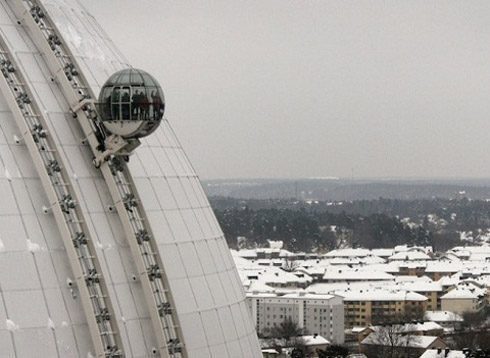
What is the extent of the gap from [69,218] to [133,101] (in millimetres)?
2221

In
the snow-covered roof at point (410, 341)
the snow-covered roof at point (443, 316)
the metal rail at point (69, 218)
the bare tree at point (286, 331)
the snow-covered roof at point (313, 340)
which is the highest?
the metal rail at point (69, 218)

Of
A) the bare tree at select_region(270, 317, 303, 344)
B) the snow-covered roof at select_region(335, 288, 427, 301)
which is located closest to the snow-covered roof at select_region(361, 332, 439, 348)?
the bare tree at select_region(270, 317, 303, 344)

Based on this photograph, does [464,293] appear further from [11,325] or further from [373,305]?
[11,325]

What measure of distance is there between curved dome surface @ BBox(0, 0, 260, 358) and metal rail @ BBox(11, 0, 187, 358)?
15cm

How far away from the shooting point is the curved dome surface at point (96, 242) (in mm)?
19391

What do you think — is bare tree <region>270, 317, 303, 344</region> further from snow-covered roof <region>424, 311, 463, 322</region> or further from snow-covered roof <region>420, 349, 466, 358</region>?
snow-covered roof <region>424, 311, 463, 322</region>

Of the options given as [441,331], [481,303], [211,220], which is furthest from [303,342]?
[211,220]

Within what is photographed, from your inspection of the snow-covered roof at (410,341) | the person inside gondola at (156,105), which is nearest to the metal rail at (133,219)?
the person inside gondola at (156,105)

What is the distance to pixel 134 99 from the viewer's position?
19.3 meters

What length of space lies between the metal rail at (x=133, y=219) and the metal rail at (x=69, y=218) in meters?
0.75

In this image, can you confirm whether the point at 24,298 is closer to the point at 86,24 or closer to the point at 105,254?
the point at 105,254

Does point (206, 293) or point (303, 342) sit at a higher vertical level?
point (206, 293)

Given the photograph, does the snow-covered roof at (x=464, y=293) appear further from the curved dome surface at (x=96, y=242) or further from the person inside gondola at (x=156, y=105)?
the person inside gondola at (x=156, y=105)

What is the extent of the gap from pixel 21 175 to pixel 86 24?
5.42 metres
